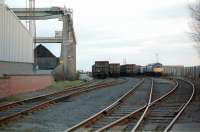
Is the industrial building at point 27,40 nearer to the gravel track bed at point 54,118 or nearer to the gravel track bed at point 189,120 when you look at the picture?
the gravel track bed at point 54,118

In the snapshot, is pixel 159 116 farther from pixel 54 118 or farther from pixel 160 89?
pixel 160 89

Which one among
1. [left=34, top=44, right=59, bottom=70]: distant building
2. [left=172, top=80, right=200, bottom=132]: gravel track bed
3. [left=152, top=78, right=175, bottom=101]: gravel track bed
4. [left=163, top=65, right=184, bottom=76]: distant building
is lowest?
[left=172, top=80, right=200, bottom=132]: gravel track bed

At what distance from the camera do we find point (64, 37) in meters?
65.9

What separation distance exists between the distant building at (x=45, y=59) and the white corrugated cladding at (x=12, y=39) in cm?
3819

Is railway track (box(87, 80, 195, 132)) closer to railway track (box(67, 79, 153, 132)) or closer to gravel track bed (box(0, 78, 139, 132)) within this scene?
railway track (box(67, 79, 153, 132))

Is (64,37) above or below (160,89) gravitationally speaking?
above

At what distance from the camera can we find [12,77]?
101ft

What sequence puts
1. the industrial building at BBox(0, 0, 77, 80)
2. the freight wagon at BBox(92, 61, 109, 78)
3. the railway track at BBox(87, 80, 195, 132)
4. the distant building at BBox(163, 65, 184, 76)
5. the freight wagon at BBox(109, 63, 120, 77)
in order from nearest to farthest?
1. the railway track at BBox(87, 80, 195, 132)
2. the industrial building at BBox(0, 0, 77, 80)
3. the freight wagon at BBox(92, 61, 109, 78)
4. the freight wagon at BBox(109, 63, 120, 77)
5. the distant building at BBox(163, 65, 184, 76)

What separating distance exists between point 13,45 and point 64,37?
2965cm

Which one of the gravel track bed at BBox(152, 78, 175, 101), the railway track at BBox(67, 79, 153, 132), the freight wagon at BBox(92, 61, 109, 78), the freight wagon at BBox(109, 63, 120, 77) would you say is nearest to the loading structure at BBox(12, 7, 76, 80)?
the freight wagon at BBox(92, 61, 109, 78)

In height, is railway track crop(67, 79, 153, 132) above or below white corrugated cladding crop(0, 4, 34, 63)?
below

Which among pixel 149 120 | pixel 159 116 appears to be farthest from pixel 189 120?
pixel 159 116

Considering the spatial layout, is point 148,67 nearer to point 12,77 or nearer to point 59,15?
point 59,15

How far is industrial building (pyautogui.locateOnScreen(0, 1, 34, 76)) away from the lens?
3328 cm
